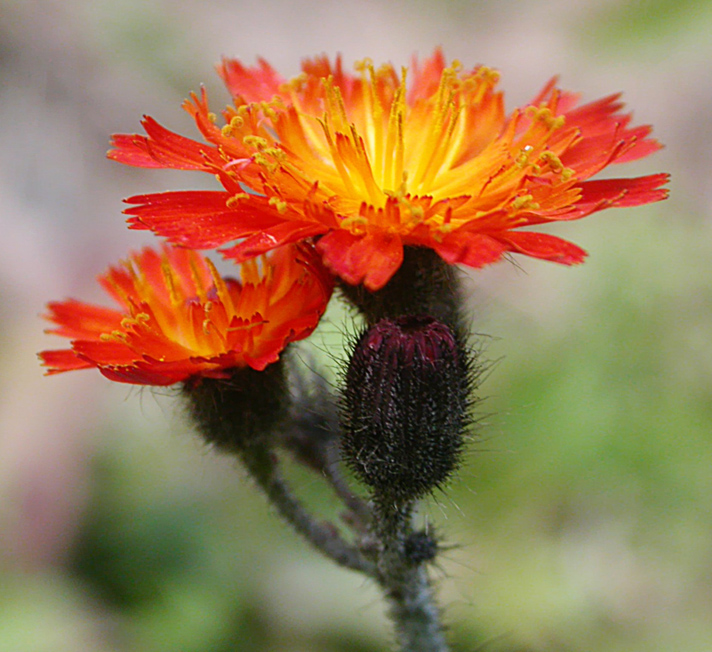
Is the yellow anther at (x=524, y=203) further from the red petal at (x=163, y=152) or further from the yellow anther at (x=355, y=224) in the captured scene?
the red petal at (x=163, y=152)

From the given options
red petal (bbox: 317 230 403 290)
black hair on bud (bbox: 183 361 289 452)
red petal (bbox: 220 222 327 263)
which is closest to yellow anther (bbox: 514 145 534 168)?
red petal (bbox: 317 230 403 290)

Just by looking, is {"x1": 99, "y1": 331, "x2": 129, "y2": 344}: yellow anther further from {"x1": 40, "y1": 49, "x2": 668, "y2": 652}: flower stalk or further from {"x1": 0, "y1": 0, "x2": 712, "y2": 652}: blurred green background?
{"x1": 0, "y1": 0, "x2": 712, "y2": 652}: blurred green background

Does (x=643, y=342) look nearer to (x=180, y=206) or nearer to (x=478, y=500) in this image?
(x=478, y=500)

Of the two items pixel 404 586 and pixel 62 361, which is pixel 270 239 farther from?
pixel 404 586

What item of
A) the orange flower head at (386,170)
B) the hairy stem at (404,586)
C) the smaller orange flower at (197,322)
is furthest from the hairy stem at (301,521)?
the orange flower head at (386,170)

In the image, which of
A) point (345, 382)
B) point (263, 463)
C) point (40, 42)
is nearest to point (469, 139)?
point (345, 382)
